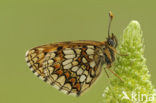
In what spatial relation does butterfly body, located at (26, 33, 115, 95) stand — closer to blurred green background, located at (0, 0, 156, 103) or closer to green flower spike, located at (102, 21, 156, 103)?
green flower spike, located at (102, 21, 156, 103)

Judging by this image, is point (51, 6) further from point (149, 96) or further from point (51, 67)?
point (149, 96)

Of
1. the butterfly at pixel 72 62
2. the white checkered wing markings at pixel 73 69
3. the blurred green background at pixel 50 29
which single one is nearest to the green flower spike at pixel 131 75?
the butterfly at pixel 72 62

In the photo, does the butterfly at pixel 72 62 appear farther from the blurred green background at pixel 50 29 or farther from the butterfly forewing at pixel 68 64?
the blurred green background at pixel 50 29

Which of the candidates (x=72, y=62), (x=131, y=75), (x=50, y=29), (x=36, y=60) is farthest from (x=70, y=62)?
(x=50, y=29)

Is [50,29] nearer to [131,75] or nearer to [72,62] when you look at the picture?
[72,62]

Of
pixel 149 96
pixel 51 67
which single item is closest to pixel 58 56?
pixel 51 67

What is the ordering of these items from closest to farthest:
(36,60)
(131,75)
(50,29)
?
1. (131,75)
2. (36,60)
3. (50,29)

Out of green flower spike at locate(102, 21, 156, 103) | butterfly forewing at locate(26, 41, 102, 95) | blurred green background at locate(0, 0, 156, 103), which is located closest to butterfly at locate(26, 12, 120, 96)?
butterfly forewing at locate(26, 41, 102, 95)
